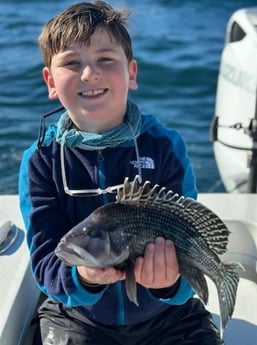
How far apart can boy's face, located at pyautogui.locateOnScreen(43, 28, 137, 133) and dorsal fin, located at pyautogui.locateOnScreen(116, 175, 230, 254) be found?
1.29ft

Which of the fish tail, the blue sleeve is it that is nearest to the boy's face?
the blue sleeve

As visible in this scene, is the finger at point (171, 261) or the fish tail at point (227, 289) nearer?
the finger at point (171, 261)

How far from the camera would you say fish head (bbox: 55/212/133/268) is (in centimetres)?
170

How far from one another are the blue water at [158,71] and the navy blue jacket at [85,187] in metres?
3.08

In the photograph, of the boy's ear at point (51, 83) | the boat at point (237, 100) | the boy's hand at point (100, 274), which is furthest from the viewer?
the boat at point (237, 100)

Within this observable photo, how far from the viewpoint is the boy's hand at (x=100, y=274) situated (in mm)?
1806

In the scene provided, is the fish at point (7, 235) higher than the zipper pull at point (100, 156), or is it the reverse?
the zipper pull at point (100, 156)

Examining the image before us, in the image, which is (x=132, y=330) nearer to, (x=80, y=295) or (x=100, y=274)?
(x=80, y=295)

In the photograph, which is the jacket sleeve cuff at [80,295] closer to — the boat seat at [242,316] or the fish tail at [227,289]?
the fish tail at [227,289]

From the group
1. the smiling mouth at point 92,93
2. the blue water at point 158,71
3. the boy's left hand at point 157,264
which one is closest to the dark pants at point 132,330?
the boy's left hand at point 157,264

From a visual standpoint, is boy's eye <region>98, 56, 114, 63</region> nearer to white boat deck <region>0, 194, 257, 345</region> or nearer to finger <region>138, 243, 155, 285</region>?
finger <region>138, 243, 155, 285</region>

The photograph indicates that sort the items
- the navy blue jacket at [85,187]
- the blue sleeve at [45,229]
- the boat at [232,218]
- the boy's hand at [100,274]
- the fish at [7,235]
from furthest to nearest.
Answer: the fish at [7,235], the boat at [232,218], the navy blue jacket at [85,187], the blue sleeve at [45,229], the boy's hand at [100,274]

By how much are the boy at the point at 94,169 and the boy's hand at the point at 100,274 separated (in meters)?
0.15

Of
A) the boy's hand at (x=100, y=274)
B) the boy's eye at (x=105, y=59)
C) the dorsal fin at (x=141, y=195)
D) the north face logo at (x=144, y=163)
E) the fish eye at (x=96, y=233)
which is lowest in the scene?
the boy's hand at (x=100, y=274)
